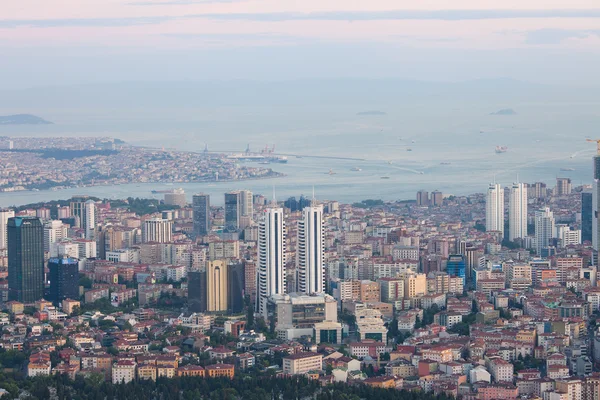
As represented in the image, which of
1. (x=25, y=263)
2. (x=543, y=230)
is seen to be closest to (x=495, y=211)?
(x=543, y=230)

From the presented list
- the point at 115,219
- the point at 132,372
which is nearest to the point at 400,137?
the point at 115,219

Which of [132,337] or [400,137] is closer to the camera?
[132,337]

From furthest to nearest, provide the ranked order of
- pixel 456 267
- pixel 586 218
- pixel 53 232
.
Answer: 1. pixel 53 232
2. pixel 586 218
3. pixel 456 267

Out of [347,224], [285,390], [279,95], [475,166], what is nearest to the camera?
[285,390]

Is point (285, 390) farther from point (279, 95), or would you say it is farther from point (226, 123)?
point (279, 95)

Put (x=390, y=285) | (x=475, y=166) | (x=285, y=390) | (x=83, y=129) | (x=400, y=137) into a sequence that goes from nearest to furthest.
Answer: (x=285, y=390)
(x=390, y=285)
(x=475, y=166)
(x=400, y=137)
(x=83, y=129)

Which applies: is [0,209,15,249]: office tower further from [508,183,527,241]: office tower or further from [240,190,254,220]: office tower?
[508,183,527,241]: office tower

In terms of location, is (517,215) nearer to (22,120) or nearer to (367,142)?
(367,142)
